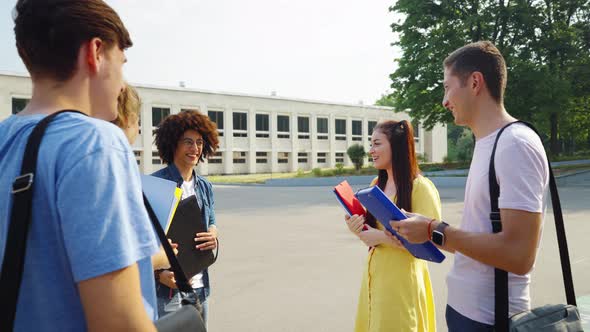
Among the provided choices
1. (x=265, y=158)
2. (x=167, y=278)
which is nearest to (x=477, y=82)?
(x=167, y=278)

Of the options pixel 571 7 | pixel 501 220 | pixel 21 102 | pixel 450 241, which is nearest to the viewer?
pixel 501 220

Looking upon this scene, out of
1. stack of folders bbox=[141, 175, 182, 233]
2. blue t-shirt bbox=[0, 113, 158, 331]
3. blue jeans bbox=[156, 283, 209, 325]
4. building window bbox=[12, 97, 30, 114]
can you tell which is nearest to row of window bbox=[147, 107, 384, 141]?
building window bbox=[12, 97, 30, 114]

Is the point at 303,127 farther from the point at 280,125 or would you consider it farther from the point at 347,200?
the point at 347,200

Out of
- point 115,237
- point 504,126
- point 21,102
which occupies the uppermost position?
point 21,102

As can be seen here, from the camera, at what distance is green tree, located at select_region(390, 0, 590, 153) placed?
27219mm

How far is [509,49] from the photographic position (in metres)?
28.4

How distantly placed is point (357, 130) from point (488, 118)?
205ft

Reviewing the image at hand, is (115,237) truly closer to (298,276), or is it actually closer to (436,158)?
(298,276)

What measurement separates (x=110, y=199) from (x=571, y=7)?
38.0 meters

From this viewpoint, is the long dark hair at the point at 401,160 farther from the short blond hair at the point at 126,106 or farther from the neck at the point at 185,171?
the short blond hair at the point at 126,106

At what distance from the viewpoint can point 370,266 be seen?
3121 millimetres

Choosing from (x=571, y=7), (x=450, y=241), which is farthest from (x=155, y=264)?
(x=571, y=7)

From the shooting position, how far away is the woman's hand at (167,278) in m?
2.78

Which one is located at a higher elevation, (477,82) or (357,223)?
(477,82)
